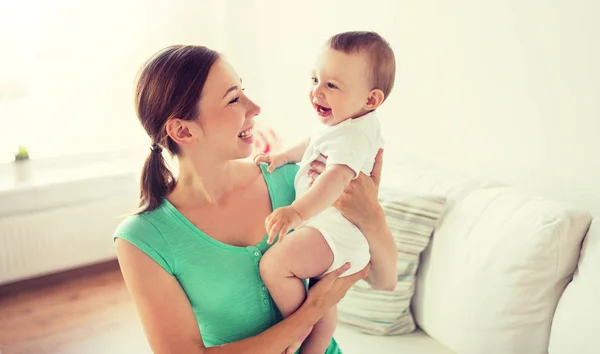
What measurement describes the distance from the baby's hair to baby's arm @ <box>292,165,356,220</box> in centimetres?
22

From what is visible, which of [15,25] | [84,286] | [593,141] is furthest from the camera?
[84,286]

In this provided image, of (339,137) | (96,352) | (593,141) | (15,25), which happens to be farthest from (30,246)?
(593,141)

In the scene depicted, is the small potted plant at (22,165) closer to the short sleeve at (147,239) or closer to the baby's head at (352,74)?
the short sleeve at (147,239)

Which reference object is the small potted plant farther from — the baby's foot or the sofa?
the baby's foot

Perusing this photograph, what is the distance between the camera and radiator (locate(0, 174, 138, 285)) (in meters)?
2.88

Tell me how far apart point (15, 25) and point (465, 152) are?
222cm

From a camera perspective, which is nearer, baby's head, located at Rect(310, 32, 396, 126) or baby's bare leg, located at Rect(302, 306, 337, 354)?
baby's head, located at Rect(310, 32, 396, 126)

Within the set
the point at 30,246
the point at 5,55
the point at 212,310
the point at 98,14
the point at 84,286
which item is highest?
the point at 98,14

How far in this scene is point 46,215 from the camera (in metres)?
2.94

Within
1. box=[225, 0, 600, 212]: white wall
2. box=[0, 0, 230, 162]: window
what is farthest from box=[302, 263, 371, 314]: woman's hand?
box=[0, 0, 230, 162]: window

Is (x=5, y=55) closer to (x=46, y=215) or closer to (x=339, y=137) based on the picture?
(x=46, y=215)

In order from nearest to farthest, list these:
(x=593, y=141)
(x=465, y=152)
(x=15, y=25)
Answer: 1. (x=593, y=141)
2. (x=465, y=152)
3. (x=15, y=25)

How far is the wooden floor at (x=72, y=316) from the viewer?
2.52 metres

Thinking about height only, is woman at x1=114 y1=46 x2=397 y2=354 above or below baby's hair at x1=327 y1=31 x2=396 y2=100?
below
